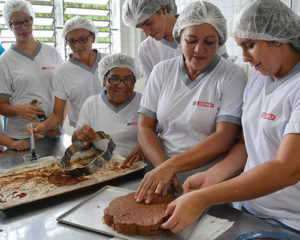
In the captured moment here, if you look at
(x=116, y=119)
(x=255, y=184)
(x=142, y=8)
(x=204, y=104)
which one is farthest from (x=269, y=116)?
(x=142, y=8)

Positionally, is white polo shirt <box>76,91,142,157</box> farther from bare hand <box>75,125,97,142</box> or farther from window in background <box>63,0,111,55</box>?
window in background <box>63,0,111,55</box>

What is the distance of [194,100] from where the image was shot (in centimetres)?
155

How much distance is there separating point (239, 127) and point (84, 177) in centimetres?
82

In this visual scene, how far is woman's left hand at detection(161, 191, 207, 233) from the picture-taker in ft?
3.25

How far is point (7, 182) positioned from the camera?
57.3 inches

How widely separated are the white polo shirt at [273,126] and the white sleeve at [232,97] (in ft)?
0.52

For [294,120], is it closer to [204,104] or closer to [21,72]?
[204,104]

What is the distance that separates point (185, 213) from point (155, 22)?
1.41m

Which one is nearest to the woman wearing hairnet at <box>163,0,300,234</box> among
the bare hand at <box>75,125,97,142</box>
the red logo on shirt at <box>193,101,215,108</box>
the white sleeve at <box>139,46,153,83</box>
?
the red logo on shirt at <box>193,101,215,108</box>

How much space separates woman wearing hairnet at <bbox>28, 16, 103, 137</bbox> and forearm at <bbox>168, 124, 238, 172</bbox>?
4.21 feet

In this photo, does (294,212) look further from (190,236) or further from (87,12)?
(87,12)

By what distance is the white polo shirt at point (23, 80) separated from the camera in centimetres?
243

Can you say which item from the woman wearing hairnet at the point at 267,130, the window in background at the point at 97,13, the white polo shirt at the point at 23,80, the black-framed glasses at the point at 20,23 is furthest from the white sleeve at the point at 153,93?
the window in background at the point at 97,13

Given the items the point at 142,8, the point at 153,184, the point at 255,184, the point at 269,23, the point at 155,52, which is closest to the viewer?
the point at 255,184
